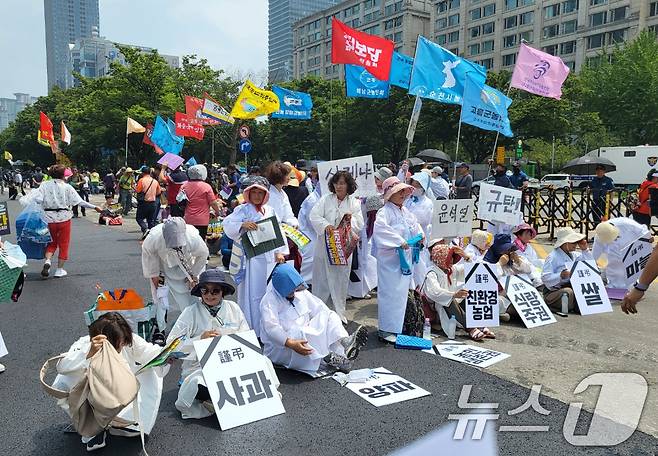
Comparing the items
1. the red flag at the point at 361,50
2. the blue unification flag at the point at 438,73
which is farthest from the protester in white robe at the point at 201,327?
the blue unification flag at the point at 438,73

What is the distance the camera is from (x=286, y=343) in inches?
172

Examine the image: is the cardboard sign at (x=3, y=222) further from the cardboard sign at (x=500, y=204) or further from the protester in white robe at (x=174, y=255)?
the cardboard sign at (x=500, y=204)

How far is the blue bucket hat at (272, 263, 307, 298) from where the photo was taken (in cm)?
449

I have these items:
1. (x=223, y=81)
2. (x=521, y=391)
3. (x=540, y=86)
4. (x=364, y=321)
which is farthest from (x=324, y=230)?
(x=223, y=81)

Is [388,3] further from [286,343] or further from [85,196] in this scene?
[286,343]

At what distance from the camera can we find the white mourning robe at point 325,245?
602 cm

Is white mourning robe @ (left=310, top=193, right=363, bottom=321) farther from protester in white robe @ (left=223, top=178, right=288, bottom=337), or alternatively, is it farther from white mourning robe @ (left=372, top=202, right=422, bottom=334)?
protester in white robe @ (left=223, top=178, right=288, bottom=337)

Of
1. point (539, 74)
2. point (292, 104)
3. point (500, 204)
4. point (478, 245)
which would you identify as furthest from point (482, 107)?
point (292, 104)

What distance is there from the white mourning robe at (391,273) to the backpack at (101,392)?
288 cm

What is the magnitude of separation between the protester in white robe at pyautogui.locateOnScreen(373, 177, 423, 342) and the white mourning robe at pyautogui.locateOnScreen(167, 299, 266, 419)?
69.7 inches

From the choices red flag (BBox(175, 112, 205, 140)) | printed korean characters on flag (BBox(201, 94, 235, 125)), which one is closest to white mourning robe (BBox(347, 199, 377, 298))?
printed korean characters on flag (BBox(201, 94, 235, 125))

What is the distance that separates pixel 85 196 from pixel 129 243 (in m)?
13.6

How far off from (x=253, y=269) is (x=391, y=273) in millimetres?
1382

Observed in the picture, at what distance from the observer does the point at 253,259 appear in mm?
5215
